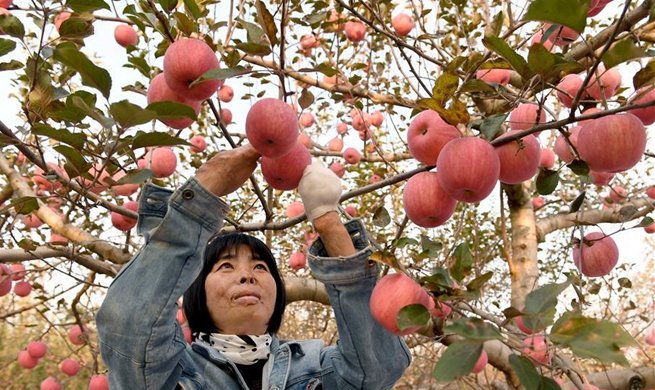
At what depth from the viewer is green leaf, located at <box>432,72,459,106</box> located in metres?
1.02

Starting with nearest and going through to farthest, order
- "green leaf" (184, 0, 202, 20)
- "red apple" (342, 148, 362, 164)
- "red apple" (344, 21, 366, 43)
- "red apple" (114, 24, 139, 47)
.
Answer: "green leaf" (184, 0, 202, 20), "red apple" (114, 24, 139, 47), "red apple" (344, 21, 366, 43), "red apple" (342, 148, 362, 164)

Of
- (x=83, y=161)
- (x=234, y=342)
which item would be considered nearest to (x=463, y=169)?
(x=83, y=161)

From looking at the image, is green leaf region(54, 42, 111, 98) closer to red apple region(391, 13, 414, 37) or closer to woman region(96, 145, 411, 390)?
woman region(96, 145, 411, 390)

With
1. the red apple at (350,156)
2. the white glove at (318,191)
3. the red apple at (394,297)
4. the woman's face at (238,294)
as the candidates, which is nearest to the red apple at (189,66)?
the white glove at (318,191)

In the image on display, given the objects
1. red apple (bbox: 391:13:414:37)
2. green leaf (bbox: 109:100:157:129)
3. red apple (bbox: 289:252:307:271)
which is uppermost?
red apple (bbox: 391:13:414:37)

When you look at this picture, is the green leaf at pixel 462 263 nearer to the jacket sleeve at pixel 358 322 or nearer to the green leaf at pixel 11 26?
the jacket sleeve at pixel 358 322

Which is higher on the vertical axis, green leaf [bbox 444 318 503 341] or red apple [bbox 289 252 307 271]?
red apple [bbox 289 252 307 271]

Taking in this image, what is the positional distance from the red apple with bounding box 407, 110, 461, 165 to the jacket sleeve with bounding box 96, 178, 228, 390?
52 centimetres

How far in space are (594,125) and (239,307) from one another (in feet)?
3.80

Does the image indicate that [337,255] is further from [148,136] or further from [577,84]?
[577,84]

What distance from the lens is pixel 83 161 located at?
124cm

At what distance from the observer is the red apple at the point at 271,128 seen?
1237 millimetres

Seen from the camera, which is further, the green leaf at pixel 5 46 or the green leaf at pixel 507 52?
the green leaf at pixel 5 46

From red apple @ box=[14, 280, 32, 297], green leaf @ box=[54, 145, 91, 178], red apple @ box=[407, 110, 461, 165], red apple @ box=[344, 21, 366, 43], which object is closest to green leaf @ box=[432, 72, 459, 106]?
red apple @ box=[407, 110, 461, 165]
